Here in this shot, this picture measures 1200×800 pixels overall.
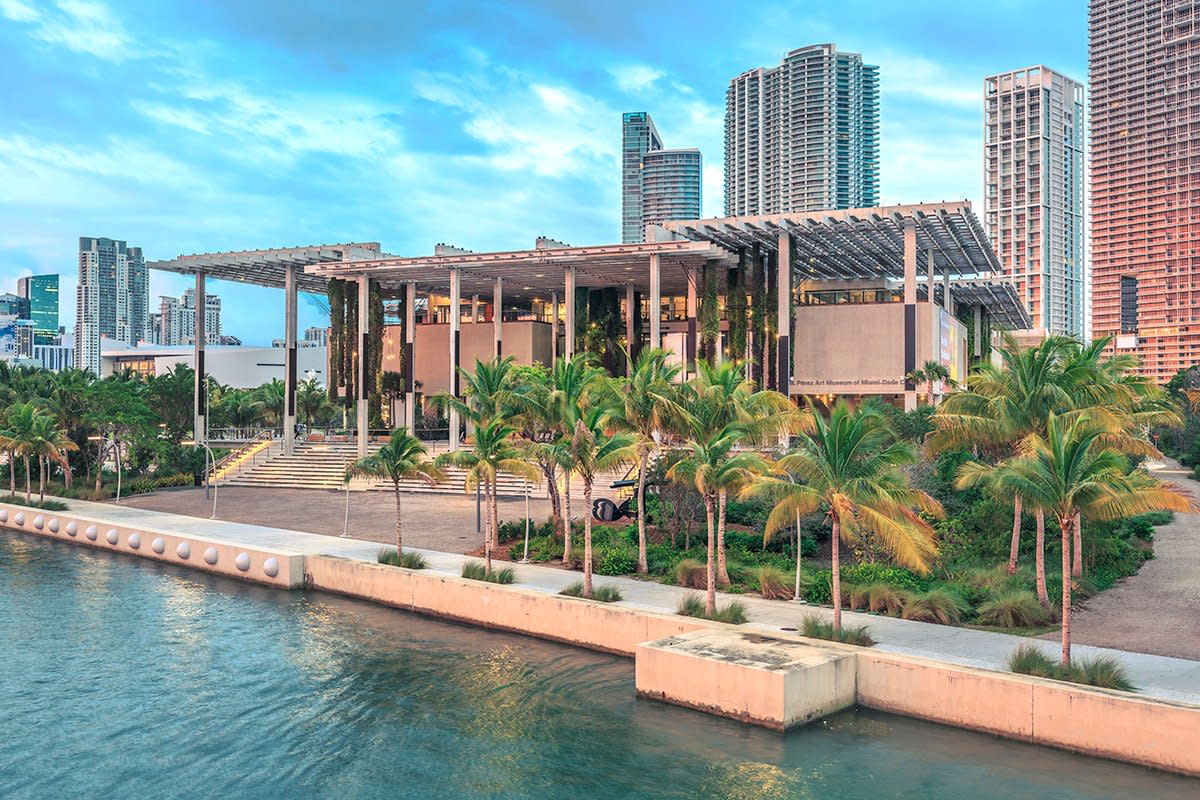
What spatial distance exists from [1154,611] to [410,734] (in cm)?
1915

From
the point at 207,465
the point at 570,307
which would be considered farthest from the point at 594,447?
the point at 570,307

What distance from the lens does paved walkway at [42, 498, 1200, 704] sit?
1998cm

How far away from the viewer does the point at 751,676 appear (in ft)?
68.1

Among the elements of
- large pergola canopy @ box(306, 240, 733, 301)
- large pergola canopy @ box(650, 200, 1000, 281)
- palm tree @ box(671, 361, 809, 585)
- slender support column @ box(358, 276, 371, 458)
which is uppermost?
large pergola canopy @ box(650, 200, 1000, 281)

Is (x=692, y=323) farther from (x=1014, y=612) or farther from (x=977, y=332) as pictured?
(x=977, y=332)

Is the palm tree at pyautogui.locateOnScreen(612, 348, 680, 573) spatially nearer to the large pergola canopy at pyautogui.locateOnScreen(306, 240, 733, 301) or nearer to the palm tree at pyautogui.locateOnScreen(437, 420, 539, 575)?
the palm tree at pyautogui.locateOnScreen(437, 420, 539, 575)

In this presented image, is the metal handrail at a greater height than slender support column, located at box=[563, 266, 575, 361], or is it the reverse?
slender support column, located at box=[563, 266, 575, 361]

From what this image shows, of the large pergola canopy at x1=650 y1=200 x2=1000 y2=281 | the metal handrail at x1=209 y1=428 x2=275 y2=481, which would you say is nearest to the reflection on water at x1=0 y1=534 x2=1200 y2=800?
the metal handrail at x1=209 y1=428 x2=275 y2=481

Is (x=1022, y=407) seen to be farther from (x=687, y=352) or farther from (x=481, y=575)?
(x=687, y=352)

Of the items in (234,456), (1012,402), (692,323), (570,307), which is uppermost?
(570,307)

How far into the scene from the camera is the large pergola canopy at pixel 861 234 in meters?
58.6

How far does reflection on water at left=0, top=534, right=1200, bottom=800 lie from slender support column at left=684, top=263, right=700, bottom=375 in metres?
42.2

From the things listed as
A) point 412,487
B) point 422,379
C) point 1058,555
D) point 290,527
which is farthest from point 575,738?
point 422,379

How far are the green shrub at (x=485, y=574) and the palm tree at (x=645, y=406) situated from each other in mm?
4386
